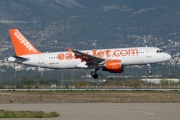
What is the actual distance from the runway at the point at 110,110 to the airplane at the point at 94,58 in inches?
974

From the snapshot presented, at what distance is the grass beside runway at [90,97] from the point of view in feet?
208

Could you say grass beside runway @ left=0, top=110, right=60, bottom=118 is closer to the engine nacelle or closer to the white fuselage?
the engine nacelle

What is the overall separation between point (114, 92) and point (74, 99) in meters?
8.32

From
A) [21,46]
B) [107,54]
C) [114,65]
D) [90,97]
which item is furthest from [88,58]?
[90,97]

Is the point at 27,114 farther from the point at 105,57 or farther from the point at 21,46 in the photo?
the point at 21,46

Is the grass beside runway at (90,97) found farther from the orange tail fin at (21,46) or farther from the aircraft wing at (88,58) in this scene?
the orange tail fin at (21,46)

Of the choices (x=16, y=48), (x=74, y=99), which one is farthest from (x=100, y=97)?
(x=16, y=48)

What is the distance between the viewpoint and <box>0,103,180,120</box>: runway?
4672cm

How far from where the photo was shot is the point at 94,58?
83.8m

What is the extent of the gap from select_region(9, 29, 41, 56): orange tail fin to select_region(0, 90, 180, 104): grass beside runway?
1550 centimetres

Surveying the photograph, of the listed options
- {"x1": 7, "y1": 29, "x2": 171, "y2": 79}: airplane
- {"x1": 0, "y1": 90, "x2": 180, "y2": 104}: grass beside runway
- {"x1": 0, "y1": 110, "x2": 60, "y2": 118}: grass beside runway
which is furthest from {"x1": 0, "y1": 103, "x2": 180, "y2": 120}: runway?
{"x1": 7, "y1": 29, "x2": 171, "y2": 79}: airplane

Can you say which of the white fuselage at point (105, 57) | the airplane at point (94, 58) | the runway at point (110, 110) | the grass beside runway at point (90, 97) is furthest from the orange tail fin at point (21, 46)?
the runway at point (110, 110)

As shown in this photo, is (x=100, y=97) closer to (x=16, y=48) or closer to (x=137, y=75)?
(x=16, y=48)

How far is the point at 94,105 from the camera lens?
5744cm
